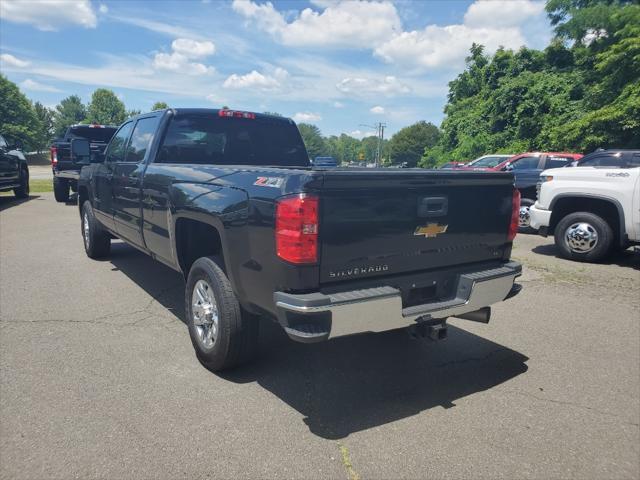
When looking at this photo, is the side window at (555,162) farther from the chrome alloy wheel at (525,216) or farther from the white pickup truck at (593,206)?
the white pickup truck at (593,206)

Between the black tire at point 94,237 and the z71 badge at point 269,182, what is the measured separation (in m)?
4.69

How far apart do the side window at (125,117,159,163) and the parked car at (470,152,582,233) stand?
8.17 meters

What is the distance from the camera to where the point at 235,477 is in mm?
2410

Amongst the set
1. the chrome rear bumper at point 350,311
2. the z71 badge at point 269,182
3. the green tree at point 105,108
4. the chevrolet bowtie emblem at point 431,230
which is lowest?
the chrome rear bumper at point 350,311

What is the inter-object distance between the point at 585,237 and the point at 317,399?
611cm

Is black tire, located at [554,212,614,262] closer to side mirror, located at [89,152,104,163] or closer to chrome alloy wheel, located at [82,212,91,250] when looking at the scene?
side mirror, located at [89,152,104,163]

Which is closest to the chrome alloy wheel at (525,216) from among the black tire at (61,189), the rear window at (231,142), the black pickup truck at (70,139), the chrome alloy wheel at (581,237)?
the chrome alloy wheel at (581,237)

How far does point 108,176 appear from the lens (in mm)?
5691

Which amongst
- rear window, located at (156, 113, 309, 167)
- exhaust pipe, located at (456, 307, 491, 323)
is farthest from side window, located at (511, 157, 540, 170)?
exhaust pipe, located at (456, 307, 491, 323)

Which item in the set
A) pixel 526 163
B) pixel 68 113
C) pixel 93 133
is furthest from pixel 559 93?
pixel 68 113

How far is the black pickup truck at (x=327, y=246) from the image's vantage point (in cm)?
266

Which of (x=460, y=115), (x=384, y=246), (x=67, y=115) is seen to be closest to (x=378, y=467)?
(x=384, y=246)

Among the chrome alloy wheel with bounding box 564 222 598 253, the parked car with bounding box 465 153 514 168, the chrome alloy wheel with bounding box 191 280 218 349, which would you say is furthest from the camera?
the parked car with bounding box 465 153 514 168

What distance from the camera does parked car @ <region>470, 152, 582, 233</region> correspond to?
34.7ft
